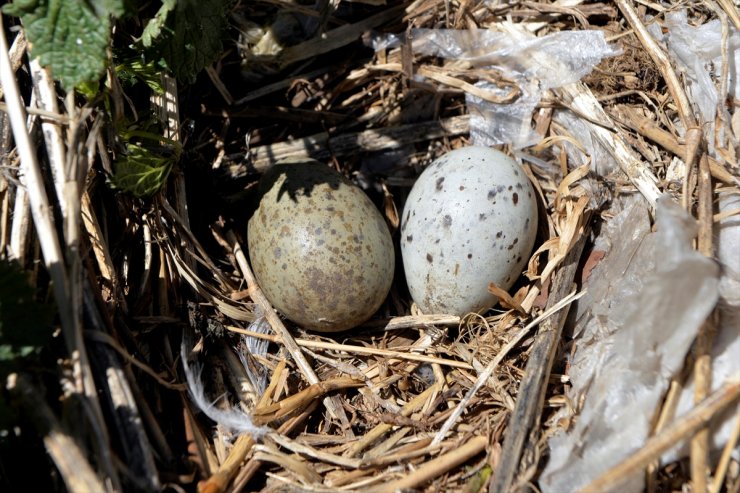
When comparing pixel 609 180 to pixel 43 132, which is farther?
pixel 609 180

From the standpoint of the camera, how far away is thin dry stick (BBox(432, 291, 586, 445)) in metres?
1.85

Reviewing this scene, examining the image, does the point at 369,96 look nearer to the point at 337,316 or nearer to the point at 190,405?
the point at 337,316

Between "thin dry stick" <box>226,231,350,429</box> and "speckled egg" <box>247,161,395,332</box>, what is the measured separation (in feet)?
0.16

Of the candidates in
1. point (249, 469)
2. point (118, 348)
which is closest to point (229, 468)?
point (249, 469)

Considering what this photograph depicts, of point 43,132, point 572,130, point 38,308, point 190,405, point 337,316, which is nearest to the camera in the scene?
point 38,308

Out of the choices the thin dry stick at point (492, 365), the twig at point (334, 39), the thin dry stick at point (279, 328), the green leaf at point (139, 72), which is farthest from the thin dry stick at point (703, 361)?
the green leaf at point (139, 72)

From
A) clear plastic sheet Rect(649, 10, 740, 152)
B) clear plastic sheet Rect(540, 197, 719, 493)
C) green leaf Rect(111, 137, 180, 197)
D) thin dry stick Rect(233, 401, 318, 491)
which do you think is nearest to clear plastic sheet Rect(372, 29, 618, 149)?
clear plastic sheet Rect(649, 10, 740, 152)

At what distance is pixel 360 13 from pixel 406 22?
0.61 ft

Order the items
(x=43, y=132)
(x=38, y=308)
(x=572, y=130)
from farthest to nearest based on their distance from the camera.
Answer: (x=572, y=130), (x=43, y=132), (x=38, y=308)

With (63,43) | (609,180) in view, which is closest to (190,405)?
(63,43)

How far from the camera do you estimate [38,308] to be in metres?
1.54

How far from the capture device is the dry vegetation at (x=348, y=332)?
1648 mm

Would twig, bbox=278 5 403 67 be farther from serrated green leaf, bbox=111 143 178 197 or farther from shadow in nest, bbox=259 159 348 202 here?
serrated green leaf, bbox=111 143 178 197

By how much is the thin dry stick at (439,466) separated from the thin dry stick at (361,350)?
12.9 inches
